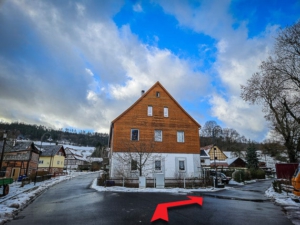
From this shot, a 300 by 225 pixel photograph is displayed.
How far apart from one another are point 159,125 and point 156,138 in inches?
74.7

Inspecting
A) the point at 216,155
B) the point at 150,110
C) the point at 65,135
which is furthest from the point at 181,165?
the point at 65,135

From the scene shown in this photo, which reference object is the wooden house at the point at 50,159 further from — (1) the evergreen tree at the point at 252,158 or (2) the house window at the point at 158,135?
(1) the evergreen tree at the point at 252,158

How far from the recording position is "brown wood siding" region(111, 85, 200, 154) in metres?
26.1

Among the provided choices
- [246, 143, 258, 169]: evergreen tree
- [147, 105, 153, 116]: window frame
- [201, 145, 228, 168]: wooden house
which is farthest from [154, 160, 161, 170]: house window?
[246, 143, 258, 169]: evergreen tree

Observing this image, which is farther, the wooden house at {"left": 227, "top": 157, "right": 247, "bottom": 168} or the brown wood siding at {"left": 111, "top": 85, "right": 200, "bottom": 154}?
the wooden house at {"left": 227, "top": 157, "right": 247, "bottom": 168}

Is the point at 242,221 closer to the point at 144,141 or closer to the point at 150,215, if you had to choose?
the point at 150,215

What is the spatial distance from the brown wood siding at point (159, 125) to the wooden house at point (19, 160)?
3085 centimetres

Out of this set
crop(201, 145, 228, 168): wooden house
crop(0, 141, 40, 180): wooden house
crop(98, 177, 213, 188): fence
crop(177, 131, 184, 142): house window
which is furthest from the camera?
crop(201, 145, 228, 168): wooden house

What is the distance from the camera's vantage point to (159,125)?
27.6m

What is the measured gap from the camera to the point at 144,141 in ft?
86.4

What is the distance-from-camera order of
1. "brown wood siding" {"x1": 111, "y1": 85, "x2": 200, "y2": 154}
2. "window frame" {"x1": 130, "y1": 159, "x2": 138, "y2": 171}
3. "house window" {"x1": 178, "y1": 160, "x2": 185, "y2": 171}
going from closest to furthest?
"window frame" {"x1": 130, "y1": 159, "x2": 138, "y2": 171} → "brown wood siding" {"x1": 111, "y1": 85, "x2": 200, "y2": 154} → "house window" {"x1": 178, "y1": 160, "x2": 185, "y2": 171}

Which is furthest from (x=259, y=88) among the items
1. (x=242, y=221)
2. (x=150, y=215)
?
(x=150, y=215)

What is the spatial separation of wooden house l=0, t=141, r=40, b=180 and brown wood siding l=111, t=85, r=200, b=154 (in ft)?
101

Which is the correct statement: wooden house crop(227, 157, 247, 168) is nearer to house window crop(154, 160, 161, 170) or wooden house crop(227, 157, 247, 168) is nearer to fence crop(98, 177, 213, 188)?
fence crop(98, 177, 213, 188)
